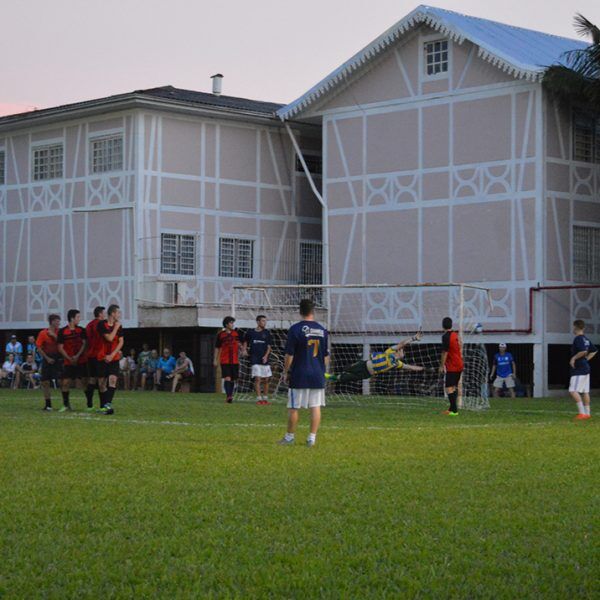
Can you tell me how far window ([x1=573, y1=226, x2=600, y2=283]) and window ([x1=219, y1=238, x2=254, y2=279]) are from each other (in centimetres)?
1142

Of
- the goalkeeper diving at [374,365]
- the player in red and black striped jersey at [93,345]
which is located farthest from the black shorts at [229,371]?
the player in red and black striped jersey at [93,345]

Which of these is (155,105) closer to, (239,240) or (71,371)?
(239,240)

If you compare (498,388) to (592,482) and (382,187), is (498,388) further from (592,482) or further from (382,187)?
(592,482)

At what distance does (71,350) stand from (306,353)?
9.89 meters

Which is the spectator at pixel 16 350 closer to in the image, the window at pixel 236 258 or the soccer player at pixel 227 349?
the window at pixel 236 258

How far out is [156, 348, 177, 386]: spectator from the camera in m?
42.6

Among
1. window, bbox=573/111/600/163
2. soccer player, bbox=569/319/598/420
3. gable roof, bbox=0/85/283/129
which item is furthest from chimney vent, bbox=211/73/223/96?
soccer player, bbox=569/319/598/420

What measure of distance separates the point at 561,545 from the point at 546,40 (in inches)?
1448

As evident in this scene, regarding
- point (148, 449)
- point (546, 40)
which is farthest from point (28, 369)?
point (148, 449)

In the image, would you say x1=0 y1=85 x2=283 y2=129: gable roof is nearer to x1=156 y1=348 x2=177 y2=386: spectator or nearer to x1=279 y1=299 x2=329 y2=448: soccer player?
x1=156 y1=348 x2=177 y2=386: spectator

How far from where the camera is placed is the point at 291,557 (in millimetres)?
8555

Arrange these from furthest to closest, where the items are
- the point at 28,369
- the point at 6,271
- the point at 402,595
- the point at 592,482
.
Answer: the point at 6,271, the point at 28,369, the point at 592,482, the point at 402,595

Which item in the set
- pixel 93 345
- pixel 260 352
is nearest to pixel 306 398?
pixel 93 345

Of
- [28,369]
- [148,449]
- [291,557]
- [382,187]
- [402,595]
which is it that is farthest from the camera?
[28,369]
